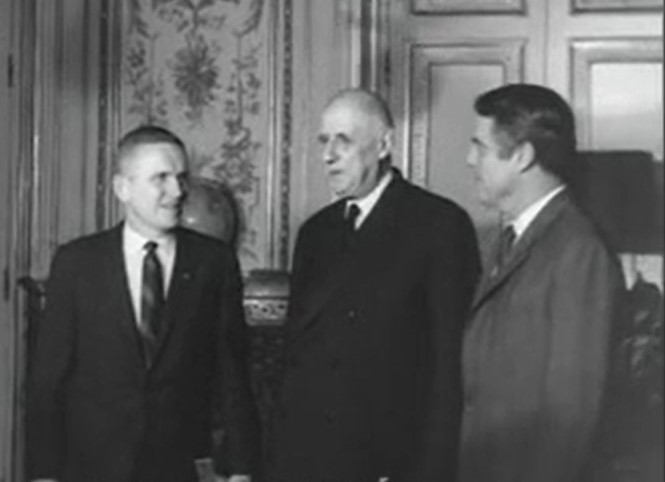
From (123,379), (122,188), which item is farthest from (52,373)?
(122,188)

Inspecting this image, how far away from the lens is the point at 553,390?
2127mm

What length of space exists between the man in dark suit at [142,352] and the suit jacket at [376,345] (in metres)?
0.12

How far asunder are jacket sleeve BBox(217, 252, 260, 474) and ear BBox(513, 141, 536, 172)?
29.9 inches

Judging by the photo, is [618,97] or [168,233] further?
[618,97]

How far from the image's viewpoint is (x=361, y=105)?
2.84m

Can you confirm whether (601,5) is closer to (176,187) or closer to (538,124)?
(176,187)

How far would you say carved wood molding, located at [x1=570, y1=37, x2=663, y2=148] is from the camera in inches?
158

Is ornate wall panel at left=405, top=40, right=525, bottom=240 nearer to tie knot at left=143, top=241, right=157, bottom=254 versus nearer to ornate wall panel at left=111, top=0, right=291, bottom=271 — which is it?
ornate wall panel at left=111, top=0, right=291, bottom=271

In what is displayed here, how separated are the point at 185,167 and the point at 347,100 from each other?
35cm

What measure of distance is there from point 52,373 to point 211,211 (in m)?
1.49

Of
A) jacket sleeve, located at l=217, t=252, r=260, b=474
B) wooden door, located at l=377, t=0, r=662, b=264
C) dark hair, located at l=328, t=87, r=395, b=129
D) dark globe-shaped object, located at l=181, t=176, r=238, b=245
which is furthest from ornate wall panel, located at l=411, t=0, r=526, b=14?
jacket sleeve, located at l=217, t=252, r=260, b=474

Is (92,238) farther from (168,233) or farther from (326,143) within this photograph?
(326,143)

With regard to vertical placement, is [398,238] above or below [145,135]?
below

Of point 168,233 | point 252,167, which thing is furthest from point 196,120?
point 168,233
